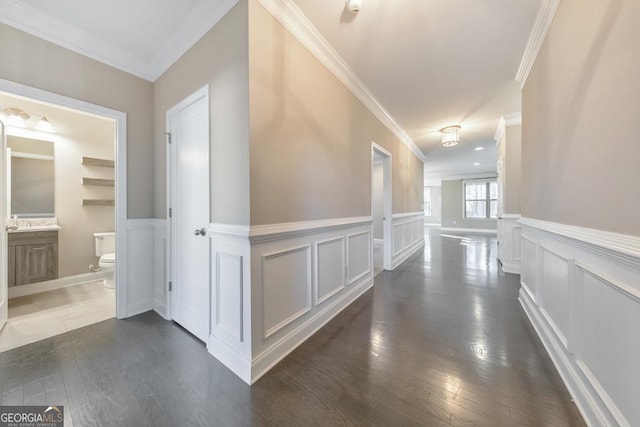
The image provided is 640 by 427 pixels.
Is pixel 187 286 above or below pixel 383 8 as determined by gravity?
below

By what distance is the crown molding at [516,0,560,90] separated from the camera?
1653mm

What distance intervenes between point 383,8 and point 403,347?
266 centimetres

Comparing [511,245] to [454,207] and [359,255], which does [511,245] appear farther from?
[454,207]

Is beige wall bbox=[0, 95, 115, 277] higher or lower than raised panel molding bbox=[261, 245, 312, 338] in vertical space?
higher

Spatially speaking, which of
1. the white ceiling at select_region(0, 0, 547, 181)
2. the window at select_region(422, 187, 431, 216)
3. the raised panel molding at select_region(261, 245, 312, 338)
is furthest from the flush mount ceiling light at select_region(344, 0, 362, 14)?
the window at select_region(422, 187, 431, 216)

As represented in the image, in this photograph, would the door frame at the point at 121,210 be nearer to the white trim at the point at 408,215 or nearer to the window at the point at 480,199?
the white trim at the point at 408,215

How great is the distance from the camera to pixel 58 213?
312cm

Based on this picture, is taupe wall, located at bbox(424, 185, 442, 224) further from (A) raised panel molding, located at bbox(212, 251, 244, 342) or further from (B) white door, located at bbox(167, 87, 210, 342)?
(A) raised panel molding, located at bbox(212, 251, 244, 342)

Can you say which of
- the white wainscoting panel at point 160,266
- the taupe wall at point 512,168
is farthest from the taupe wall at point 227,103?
the taupe wall at point 512,168

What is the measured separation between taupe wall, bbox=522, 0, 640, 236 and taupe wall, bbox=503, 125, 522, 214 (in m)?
2.31

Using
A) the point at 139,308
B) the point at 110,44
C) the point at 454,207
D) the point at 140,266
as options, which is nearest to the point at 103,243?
the point at 140,266

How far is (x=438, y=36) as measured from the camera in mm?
1954

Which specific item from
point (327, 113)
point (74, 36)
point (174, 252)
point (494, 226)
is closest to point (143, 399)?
point (174, 252)

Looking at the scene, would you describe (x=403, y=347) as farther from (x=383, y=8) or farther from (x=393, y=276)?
(x=383, y=8)
